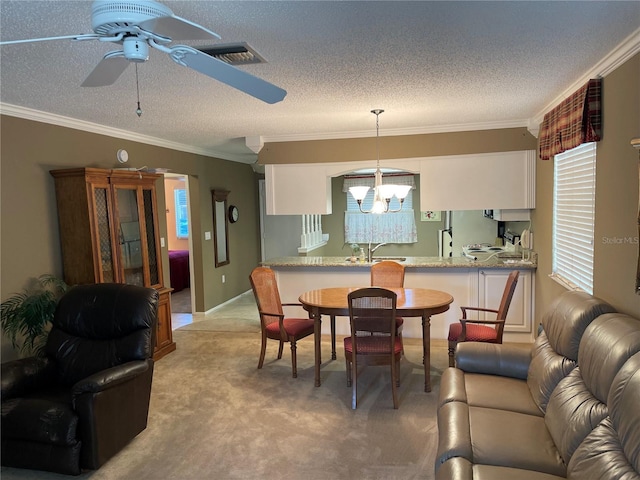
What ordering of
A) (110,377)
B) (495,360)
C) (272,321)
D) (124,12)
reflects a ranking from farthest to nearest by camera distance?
(272,321) → (495,360) → (110,377) → (124,12)

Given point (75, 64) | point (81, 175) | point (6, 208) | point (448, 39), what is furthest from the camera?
point (81, 175)

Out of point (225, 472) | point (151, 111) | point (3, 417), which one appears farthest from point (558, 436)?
point (151, 111)

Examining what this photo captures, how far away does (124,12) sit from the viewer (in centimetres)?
140

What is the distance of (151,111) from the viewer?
149 inches

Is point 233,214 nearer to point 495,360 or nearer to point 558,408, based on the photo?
point 495,360

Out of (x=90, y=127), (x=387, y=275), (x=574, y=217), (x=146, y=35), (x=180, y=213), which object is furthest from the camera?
(x=180, y=213)

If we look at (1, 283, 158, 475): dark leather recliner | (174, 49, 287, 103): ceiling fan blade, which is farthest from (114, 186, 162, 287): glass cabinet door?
(174, 49, 287, 103): ceiling fan blade

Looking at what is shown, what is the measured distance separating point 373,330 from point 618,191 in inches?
71.1

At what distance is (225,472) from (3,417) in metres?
1.33

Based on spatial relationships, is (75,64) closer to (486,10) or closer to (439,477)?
(486,10)

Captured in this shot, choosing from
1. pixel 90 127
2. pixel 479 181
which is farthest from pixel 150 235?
pixel 479 181

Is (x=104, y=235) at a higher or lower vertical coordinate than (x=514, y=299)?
higher

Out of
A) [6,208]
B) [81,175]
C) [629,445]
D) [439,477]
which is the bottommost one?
[439,477]

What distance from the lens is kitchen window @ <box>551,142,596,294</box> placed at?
311 centimetres
